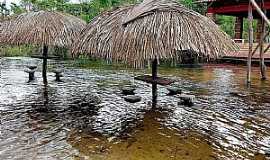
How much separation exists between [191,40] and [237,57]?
13460mm

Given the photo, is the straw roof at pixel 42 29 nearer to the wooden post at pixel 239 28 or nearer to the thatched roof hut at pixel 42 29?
the thatched roof hut at pixel 42 29

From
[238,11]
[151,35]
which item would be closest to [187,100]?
[151,35]

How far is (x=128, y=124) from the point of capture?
729 cm

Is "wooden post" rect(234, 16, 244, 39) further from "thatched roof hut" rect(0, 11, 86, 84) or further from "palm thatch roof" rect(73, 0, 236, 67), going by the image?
"palm thatch roof" rect(73, 0, 236, 67)

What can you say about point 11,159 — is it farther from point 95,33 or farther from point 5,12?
point 5,12

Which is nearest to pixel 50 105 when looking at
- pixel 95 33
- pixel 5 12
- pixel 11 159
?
pixel 95 33

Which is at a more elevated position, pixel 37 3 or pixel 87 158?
pixel 37 3

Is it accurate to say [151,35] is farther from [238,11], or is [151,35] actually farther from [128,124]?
[238,11]

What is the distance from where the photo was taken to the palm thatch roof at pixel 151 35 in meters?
6.76

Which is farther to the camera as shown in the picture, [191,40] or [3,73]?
[3,73]

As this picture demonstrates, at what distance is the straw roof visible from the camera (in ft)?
32.9

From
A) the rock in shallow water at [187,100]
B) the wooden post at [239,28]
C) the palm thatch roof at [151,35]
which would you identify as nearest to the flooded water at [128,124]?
the rock in shallow water at [187,100]

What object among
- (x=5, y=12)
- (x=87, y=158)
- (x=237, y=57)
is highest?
(x=5, y=12)

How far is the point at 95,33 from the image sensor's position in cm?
770
